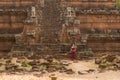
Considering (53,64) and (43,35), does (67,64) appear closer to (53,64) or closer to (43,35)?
(53,64)

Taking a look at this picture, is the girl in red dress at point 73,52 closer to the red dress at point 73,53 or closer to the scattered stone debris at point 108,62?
the red dress at point 73,53

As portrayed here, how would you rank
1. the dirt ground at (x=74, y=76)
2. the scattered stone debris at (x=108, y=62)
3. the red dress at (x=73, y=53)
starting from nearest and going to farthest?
1. the dirt ground at (x=74, y=76)
2. the scattered stone debris at (x=108, y=62)
3. the red dress at (x=73, y=53)

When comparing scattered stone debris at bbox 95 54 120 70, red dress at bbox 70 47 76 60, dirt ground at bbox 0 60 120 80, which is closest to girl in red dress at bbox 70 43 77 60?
red dress at bbox 70 47 76 60

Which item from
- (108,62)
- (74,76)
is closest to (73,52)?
(108,62)

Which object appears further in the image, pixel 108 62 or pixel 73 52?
pixel 73 52

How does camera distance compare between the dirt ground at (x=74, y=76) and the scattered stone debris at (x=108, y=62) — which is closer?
the dirt ground at (x=74, y=76)

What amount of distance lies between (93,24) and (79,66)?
6069 mm

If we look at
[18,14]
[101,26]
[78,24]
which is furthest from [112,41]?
[18,14]

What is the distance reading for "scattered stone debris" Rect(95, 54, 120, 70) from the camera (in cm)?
2191

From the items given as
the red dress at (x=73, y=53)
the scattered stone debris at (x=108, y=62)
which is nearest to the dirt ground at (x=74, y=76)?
the scattered stone debris at (x=108, y=62)

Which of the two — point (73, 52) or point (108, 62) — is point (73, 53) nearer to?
point (73, 52)

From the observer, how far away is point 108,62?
23141 millimetres

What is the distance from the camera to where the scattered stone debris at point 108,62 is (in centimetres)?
2191

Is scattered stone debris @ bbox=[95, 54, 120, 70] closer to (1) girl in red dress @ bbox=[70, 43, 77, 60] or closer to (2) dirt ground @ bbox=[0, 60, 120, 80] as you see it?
(2) dirt ground @ bbox=[0, 60, 120, 80]
